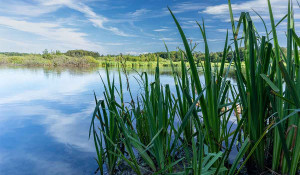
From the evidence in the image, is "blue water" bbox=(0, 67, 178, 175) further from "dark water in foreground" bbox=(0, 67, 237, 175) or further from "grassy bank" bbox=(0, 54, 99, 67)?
"grassy bank" bbox=(0, 54, 99, 67)

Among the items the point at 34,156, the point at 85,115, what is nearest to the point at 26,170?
the point at 34,156

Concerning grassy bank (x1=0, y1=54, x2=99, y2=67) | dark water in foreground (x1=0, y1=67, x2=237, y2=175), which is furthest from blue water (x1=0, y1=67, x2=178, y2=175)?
grassy bank (x1=0, y1=54, x2=99, y2=67)

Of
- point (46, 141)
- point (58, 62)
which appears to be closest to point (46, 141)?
point (46, 141)

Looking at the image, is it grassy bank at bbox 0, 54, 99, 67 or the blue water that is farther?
grassy bank at bbox 0, 54, 99, 67

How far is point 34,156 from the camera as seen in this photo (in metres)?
1.71

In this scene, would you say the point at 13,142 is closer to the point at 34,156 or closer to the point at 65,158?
the point at 34,156

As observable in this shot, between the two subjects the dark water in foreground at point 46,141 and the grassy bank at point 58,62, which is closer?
the dark water in foreground at point 46,141

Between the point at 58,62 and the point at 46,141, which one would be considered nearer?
the point at 46,141

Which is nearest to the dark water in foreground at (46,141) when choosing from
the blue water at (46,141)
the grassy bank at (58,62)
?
the blue water at (46,141)

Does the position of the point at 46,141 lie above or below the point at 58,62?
below

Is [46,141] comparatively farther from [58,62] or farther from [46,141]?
[58,62]

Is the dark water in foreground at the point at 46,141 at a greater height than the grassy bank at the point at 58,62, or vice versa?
the grassy bank at the point at 58,62

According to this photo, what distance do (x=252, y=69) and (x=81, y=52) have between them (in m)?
25.7

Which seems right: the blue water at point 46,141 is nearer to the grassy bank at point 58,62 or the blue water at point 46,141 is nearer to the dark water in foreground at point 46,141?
the dark water in foreground at point 46,141
